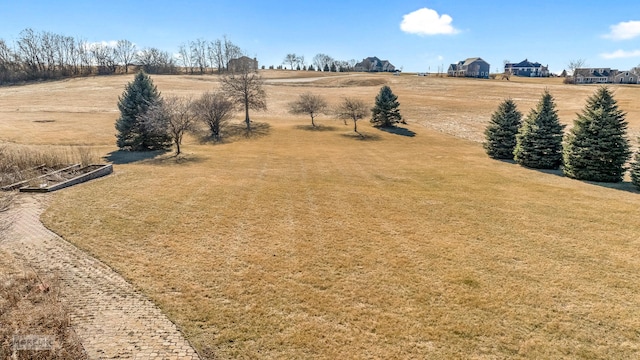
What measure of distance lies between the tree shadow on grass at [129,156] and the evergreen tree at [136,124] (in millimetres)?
981

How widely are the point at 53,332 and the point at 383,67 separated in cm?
16496

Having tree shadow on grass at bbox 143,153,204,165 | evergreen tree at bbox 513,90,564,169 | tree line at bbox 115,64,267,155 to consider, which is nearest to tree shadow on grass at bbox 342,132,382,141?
evergreen tree at bbox 513,90,564,169

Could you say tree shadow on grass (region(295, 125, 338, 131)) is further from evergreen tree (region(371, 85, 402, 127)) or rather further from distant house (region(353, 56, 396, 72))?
distant house (region(353, 56, 396, 72))

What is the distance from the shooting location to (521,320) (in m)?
8.36

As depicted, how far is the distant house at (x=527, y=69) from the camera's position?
455 feet

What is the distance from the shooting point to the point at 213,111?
43.1 meters

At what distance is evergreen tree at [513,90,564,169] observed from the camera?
91.5ft

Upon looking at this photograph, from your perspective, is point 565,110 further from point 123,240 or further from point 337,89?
point 123,240

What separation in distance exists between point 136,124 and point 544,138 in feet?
119

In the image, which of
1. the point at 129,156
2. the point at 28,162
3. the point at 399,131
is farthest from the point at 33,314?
the point at 399,131

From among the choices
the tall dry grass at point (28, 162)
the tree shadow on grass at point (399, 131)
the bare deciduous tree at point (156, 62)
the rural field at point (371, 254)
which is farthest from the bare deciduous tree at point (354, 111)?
the bare deciduous tree at point (156, 62)

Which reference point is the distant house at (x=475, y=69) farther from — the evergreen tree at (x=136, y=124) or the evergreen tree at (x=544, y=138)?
the evergreen tree at (x=136, y=124)

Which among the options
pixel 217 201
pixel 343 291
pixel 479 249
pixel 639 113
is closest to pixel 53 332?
pixel 343 291

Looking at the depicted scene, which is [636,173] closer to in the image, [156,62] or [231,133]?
[231,133]
